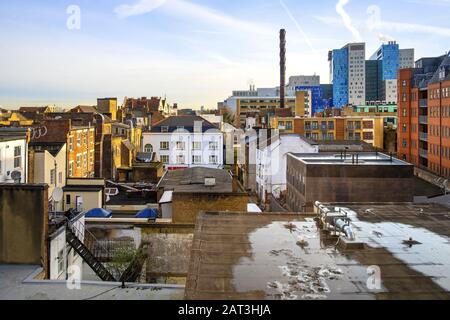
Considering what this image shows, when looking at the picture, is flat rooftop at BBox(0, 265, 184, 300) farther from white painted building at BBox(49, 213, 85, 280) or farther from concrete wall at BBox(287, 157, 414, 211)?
concrete wall at BBox(287, 157, 414, 211)

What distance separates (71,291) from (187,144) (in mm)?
57376

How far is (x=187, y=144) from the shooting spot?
70562mm

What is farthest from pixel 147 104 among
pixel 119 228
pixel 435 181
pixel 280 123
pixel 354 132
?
pixel 119 228

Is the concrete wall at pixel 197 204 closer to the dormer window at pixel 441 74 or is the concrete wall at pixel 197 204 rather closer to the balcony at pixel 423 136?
the dormer window at pixel 441 74

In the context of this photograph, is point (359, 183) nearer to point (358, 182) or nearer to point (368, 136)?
point (358, 182)

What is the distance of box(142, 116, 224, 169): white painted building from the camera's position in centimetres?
7038

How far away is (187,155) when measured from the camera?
7038 centimetres

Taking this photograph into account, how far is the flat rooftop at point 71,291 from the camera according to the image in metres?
13.0

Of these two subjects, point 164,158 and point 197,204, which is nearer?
point 197,204

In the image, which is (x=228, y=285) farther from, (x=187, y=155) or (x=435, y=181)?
(x=187, y=155)

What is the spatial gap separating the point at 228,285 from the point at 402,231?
26.5 feet

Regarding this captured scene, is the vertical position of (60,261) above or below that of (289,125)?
below

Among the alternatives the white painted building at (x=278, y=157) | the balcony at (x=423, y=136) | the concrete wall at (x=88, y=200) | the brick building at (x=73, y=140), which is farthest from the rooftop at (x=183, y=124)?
the concrete wall at (x=88, y=200)

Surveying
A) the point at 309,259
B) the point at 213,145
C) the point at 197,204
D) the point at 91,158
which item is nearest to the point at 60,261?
the point at 309,259
